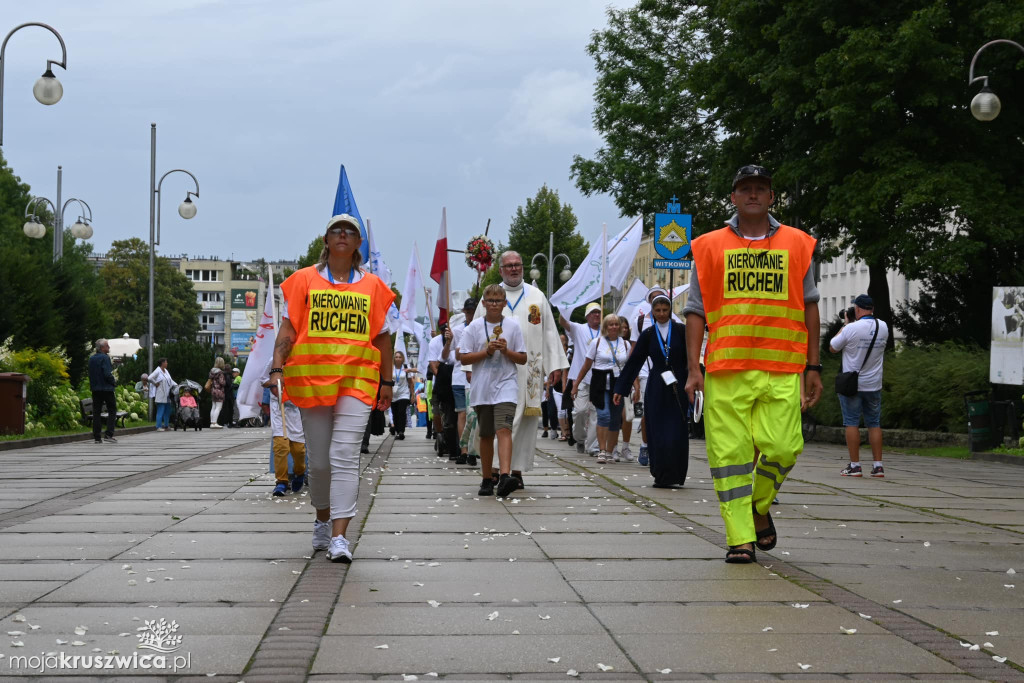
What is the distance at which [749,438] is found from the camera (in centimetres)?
753

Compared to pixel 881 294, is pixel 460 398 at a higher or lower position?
lower

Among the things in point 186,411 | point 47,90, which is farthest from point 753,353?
point 186,411

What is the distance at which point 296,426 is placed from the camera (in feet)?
38.8

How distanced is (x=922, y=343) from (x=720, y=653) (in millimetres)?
24672

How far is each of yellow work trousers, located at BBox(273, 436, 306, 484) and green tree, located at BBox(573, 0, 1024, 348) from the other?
1388 centimetres

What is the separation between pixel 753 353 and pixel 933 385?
50.6ft

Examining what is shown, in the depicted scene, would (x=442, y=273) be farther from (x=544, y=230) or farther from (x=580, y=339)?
(x=544, y=230)

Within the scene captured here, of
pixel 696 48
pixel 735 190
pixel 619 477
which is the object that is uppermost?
pixel 696 48

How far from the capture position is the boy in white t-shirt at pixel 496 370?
37.9 feet

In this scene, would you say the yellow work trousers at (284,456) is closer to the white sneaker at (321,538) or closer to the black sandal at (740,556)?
the white sneaker at (321,538)

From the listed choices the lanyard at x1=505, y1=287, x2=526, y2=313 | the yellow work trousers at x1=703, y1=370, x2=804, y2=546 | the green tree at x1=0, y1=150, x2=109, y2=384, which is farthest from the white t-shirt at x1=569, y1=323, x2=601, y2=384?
the green tree at x1=0, y1=150, x2=109, y2=384

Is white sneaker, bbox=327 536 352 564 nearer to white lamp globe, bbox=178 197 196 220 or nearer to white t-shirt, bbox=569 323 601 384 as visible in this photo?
white t-shirt, bbox=569 323 601 384

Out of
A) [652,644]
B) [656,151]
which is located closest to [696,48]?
[656,151]

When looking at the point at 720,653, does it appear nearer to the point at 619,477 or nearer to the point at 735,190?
the point at 735,190
